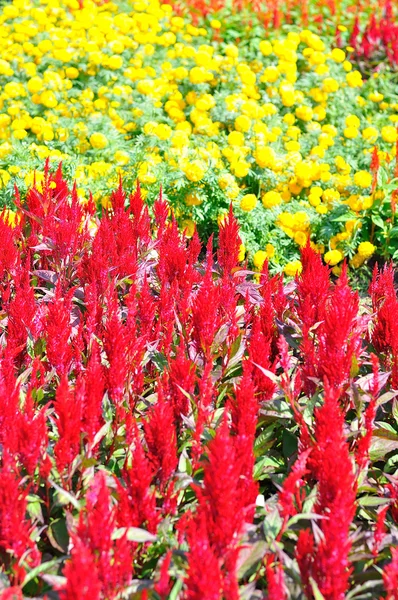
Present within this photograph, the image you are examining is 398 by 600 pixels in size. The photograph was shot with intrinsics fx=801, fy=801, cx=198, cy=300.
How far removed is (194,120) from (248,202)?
1.29m

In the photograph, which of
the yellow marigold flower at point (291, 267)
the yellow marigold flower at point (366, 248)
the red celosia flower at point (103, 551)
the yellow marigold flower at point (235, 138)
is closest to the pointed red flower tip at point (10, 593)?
the red celosia flower at point (103, 551)

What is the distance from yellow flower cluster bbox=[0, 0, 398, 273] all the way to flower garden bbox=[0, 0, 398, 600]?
2 centimetres

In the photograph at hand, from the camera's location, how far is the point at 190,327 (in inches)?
118

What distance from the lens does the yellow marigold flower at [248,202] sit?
5.00 metres

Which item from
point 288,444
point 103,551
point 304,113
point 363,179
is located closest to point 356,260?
point 363,179

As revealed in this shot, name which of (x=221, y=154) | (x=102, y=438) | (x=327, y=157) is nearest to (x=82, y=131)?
(x=221, y=154)

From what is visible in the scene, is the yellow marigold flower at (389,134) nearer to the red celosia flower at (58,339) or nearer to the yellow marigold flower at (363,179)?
the yellow marigold flower at (363,179)

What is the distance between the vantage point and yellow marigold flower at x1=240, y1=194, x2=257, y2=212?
500 cm

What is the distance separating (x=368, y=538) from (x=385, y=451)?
45 cm

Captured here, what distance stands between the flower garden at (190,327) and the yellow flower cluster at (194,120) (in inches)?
0.9

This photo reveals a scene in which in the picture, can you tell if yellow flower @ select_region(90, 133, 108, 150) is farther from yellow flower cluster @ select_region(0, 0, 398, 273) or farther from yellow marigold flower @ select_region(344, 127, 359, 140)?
yellow marigold flower @ select_region(344, 127, 359, 140)

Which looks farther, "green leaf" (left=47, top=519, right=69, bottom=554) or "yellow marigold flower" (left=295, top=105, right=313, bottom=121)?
"yellow marigold flower" (left=295, top=105, right=313, bottom=121)

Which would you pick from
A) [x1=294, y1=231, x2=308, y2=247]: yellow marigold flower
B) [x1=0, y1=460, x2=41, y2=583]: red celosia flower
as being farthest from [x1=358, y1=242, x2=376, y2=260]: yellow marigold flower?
[x1=0, y1=460, x2=41, y2=583]: red celosia flower

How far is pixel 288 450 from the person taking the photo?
2688mm
